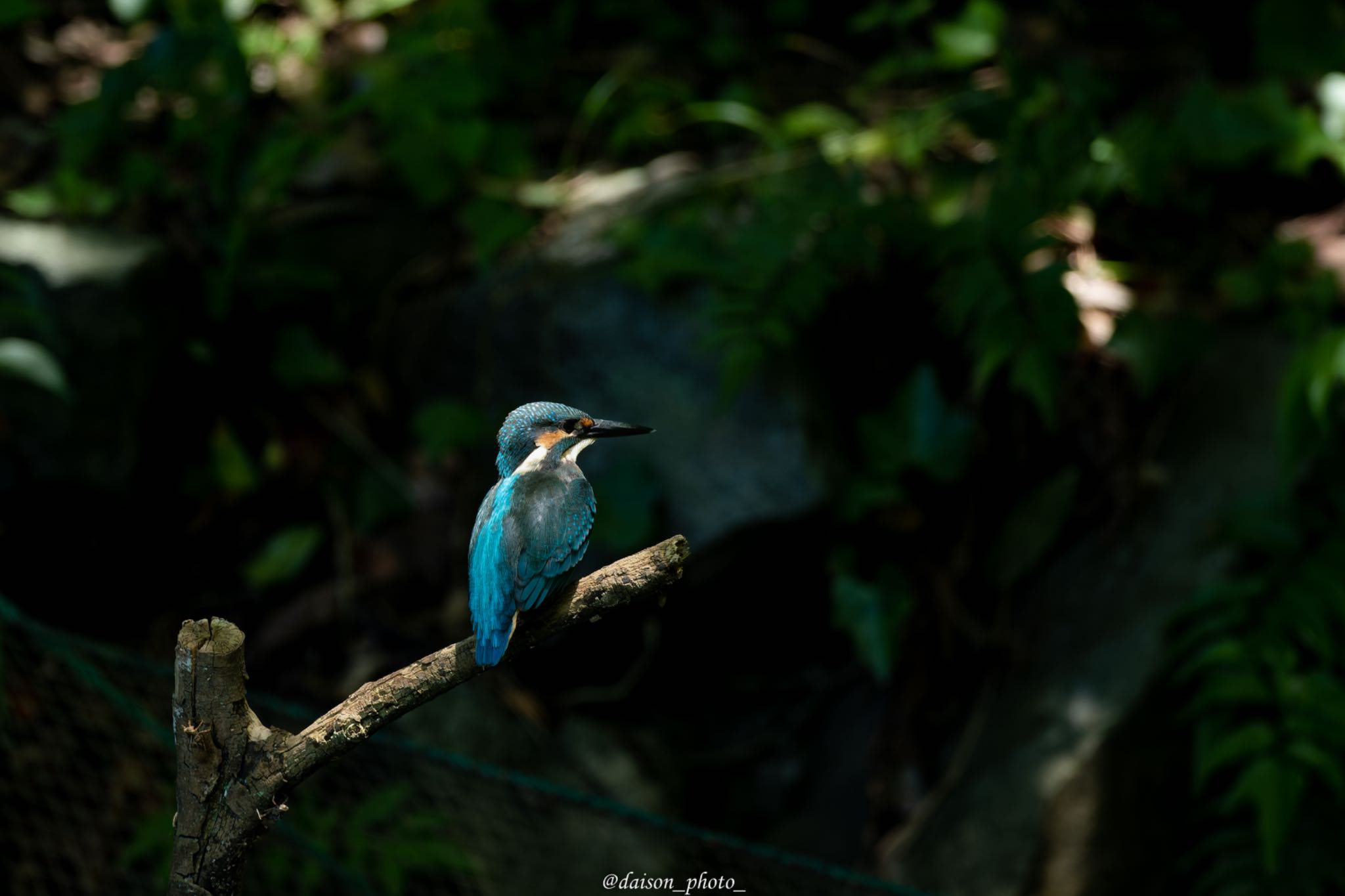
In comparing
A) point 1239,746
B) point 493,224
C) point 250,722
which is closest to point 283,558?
point 493,224

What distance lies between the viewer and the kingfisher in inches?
66.2

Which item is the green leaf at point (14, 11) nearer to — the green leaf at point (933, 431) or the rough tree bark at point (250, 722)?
the green leaf at point (933, 431)

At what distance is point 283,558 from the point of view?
452cm

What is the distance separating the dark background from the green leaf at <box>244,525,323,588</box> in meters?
0.03

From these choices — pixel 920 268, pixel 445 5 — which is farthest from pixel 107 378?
pixel 920 268

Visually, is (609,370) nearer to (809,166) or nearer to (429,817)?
(809,166)

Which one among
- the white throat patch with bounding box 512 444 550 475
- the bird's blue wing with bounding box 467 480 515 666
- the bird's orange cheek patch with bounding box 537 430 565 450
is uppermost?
the bird's orange cheek patch with bounding box 537 430 565 450

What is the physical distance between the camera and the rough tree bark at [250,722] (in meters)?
1.71

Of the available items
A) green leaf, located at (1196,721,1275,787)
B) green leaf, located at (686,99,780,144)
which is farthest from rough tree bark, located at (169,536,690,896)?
green leaf, located at (686,99,780,144)

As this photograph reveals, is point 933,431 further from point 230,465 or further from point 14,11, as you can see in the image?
point 14,11

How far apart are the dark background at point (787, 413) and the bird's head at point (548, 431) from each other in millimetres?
2100

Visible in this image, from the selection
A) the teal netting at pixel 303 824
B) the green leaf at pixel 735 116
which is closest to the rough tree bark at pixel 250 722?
the teal netting at pixel 303 824

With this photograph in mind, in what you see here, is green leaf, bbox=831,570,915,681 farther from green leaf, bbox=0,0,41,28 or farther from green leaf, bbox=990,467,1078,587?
green leaf, bbox=0,0,41,28

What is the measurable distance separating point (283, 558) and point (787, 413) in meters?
2.10
